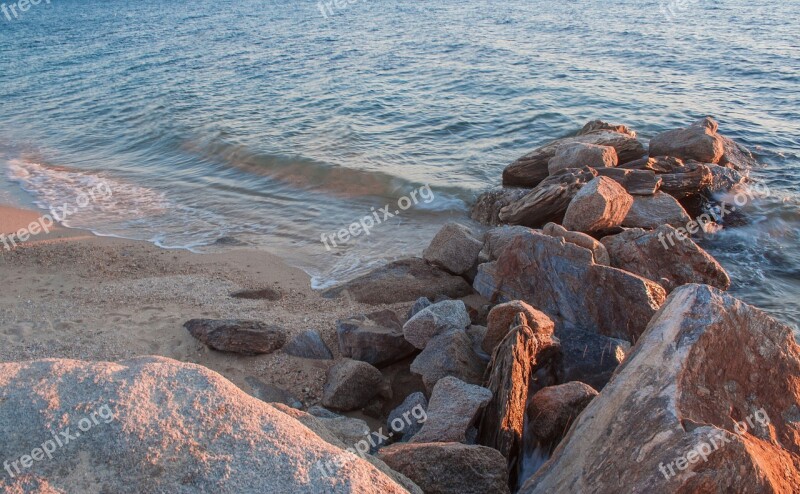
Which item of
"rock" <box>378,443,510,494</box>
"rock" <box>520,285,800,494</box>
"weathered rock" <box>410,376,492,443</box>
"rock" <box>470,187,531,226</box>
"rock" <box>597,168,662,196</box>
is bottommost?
"rock" <box>470,187,531,226</box>

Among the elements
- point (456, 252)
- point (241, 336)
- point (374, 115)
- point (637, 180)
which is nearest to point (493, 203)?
point (637, 180)

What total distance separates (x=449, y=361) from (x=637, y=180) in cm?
554

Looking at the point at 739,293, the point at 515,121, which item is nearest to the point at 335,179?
the point at 515,121

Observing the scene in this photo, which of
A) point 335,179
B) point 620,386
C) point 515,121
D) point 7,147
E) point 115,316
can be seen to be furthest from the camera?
point 7,147

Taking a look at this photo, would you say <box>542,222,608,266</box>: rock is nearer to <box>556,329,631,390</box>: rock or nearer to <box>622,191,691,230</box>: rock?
<box>556,329,631,390</box>: rock

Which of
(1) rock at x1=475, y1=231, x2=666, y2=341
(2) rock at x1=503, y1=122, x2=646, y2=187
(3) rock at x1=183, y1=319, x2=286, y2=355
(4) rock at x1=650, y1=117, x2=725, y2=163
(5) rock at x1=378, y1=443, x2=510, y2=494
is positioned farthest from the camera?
(4) rock at x1=650, y1=117, x2=725, y2=163

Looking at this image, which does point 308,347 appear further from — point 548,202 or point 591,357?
point 548,202

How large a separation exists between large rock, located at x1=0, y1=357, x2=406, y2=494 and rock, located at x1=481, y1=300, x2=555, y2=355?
10.0 ft

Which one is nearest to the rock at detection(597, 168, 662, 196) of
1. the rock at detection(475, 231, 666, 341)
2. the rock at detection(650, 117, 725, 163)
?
the rock at detection(650, 117, 725, 163)

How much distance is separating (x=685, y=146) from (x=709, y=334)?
9186mm

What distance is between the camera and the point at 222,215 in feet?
39.2

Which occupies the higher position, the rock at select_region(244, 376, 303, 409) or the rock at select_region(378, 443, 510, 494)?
the rock at select_region(378, 443, 510, 494)

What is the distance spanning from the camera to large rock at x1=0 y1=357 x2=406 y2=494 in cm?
280

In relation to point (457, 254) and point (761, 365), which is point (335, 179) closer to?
point (457, 254)
